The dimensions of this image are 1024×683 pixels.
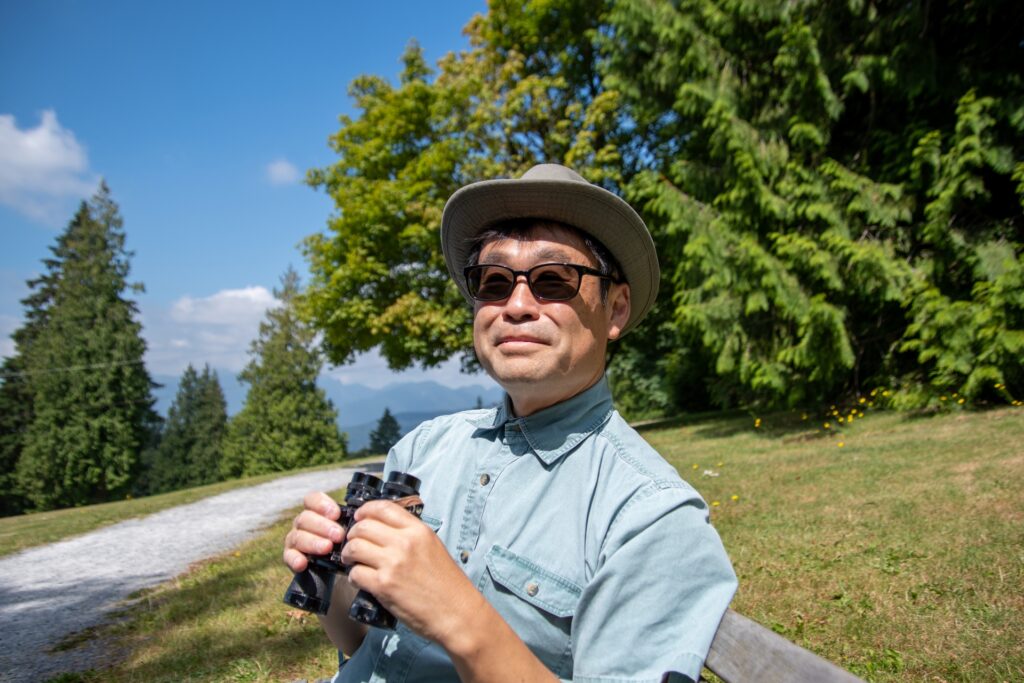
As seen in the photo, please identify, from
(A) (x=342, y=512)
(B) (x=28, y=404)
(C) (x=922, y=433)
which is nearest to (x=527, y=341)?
(A) (x=342, y=512)

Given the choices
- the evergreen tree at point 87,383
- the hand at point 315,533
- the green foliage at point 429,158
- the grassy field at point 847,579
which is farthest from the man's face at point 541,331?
the evergreen tree at point 87,383

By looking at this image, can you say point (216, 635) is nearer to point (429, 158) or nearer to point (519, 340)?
point (519, 340)

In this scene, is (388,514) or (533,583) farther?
(533,583)

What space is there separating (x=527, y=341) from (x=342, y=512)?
68cm

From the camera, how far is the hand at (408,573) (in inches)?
45.2

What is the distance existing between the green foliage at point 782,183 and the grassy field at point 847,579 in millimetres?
3008

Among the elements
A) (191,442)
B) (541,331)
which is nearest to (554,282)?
(541,331)

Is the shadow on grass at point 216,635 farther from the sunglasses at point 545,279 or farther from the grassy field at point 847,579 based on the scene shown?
the sunglasses at point 545,279

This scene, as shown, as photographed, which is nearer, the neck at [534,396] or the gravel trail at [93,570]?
the neck at [534,396]

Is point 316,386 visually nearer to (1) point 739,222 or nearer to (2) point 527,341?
(1) point 739,222

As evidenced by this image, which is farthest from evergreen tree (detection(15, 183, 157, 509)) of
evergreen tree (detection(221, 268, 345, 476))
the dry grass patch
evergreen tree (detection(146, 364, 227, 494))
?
the dry grass patch

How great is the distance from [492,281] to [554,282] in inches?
7.5

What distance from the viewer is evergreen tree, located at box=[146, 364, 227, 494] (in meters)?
52.1

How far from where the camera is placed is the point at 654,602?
1.30m
